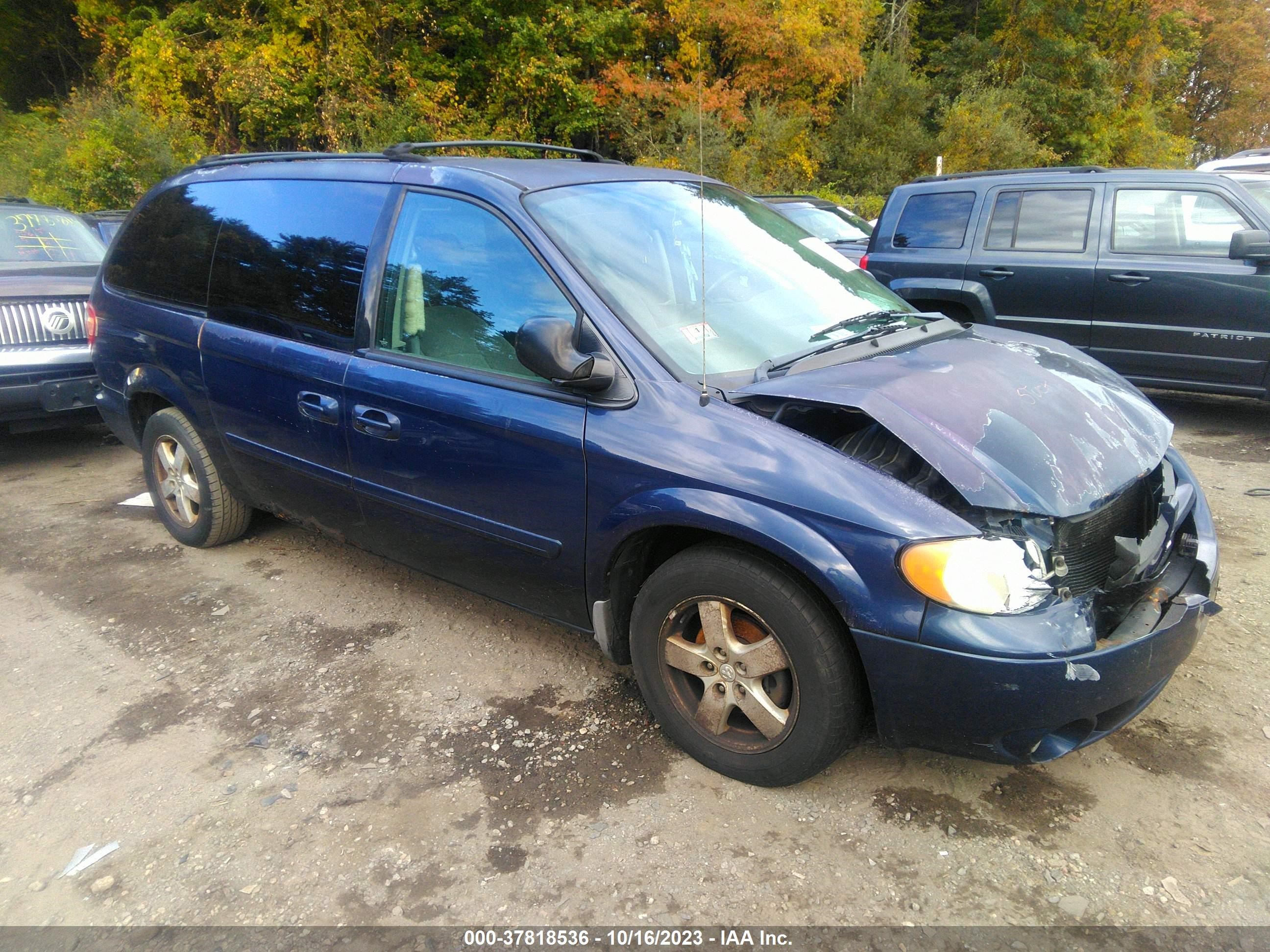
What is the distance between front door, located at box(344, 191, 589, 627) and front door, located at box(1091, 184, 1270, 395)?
16.5ft

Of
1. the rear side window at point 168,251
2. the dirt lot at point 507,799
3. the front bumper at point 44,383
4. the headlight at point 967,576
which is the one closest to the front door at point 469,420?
the dirt lot at point 507,799

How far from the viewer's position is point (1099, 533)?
8.36 ft

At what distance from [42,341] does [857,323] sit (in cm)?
549

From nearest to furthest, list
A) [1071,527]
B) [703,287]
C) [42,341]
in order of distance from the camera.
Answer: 1. [1071,527]
2. [703,287]
3. [42,341]

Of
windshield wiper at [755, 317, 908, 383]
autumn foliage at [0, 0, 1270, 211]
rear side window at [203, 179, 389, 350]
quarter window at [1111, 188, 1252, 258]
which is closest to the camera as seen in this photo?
windshield wiper at [755, 317, 908, 383]

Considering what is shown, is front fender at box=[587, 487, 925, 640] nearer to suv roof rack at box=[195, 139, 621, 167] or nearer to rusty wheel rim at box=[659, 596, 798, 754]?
rusty wheel rim at box=[659, 596, 798, 754]

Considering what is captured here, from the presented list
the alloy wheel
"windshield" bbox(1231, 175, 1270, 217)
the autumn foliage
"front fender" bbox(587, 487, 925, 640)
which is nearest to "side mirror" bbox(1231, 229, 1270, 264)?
"windshield" bbox(1231, 175, 1270, 217)

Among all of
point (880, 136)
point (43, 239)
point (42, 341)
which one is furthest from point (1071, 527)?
point (880, 136)

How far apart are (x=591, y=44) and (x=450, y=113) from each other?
142 inches

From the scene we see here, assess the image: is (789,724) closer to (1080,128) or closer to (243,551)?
(243,551)

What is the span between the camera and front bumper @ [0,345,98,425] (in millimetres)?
5598

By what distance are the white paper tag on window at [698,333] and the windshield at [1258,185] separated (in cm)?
537

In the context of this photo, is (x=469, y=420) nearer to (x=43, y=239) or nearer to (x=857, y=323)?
(x=857, y=323)

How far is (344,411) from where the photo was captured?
10.9ft
